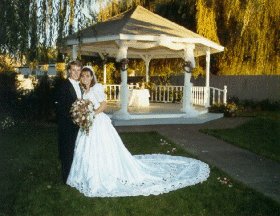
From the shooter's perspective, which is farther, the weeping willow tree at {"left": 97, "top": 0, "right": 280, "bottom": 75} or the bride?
the weeping willow tree at {"left": 97, "top": 0, "right": 280, "bottom": 75}

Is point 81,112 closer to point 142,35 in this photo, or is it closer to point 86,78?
point 86,78

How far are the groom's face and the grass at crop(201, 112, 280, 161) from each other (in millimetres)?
→ 4789

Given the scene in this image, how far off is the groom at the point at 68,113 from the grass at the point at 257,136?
181 inches

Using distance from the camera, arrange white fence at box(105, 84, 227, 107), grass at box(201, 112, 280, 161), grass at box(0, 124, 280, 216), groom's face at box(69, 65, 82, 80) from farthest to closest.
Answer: white fence at box(105, 84, 227, 107), grass at box(201, 112, 280, 161), groom's face at box(69, 65, 82, 80), grass at box(0, 124, 280, 216)

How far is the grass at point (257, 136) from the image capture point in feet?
35.3

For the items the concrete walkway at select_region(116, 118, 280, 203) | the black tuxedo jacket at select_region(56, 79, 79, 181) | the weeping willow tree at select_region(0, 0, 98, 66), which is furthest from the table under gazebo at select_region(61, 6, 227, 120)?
the weeping willow tree at select_region(0, 0, 98, 66)

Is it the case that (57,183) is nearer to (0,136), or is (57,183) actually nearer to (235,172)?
(235,172)

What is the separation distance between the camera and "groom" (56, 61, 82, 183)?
723 cm

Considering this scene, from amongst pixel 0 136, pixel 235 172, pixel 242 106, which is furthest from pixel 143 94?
pixel 235 172

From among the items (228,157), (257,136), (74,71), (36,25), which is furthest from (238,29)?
(36,25)

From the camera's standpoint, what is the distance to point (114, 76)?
24781 millimetres

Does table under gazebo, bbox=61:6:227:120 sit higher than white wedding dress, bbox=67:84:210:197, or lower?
higher

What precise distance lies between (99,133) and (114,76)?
1750 cm

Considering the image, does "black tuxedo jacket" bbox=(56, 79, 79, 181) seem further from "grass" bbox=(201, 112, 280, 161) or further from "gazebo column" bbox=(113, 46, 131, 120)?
"gazebo column" bbox=(113, 46, 131, 120)
